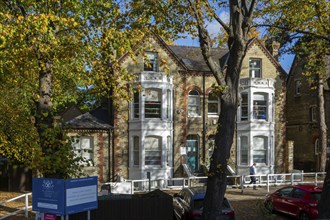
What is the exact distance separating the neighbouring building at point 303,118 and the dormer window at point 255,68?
7008mm

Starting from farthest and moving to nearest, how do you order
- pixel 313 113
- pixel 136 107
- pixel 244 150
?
pixel 313 113
pixel 244 150
pixel 136 107

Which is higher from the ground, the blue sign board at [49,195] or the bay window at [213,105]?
the bay window at [213,105]

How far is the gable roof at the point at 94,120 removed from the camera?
27792 millimetres

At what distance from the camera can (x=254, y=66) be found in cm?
3200

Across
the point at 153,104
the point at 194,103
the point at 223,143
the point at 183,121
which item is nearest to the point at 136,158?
the point at 153,104

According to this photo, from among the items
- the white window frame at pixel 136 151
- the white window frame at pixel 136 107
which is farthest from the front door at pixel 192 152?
the white window frame at pixel 136 107

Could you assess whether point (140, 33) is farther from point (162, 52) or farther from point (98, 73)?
point (162, 52)

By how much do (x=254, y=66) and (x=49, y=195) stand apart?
80.0 feet

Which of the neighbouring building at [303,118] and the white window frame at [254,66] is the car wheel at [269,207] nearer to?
the white window frame at [254,66]

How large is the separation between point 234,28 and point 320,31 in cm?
671

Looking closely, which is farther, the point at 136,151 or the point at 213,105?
the point at 213,105

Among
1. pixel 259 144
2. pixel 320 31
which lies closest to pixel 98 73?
pixel 320 31

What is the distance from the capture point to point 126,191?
22.9 m

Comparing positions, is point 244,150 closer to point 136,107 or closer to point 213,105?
point 213,105
